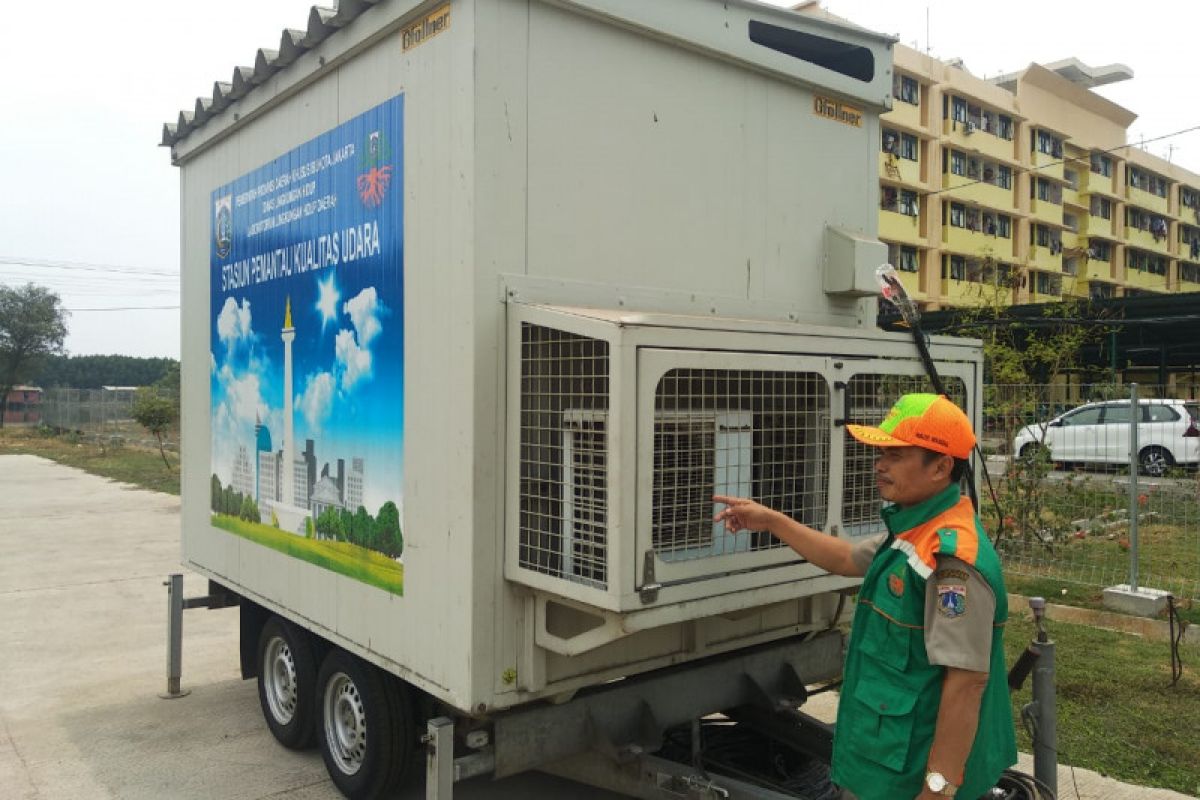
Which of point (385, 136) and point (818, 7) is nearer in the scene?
point (385, 136)

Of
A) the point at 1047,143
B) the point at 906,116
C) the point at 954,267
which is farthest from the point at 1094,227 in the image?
the point at 906,116

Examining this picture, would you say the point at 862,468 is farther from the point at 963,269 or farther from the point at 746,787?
the point at 963,269

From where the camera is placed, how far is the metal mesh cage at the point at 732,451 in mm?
2955

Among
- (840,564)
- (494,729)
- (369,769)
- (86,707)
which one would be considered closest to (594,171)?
(840,564)

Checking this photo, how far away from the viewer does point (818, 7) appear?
3659 cm

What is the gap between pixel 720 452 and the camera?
3.08 meters

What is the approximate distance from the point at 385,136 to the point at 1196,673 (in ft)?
18.4

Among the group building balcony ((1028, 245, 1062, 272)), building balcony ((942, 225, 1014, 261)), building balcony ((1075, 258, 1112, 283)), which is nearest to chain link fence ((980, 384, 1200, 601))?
building balcony ((942, 225, 1014, 261))

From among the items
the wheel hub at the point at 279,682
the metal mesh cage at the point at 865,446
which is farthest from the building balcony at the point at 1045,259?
the wheel hub at the point at 279,682

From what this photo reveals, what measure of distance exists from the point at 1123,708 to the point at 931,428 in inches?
150

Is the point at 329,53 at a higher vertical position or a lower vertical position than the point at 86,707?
higher

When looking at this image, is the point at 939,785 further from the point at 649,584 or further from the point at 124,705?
the point at 124,705

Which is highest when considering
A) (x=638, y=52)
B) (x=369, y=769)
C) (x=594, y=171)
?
(x=638, y=52)

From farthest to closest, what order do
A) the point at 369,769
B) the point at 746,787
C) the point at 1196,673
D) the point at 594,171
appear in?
the point at 1196,673 → the point at 369,769 → the point at 594,171 → the point at 746,787
